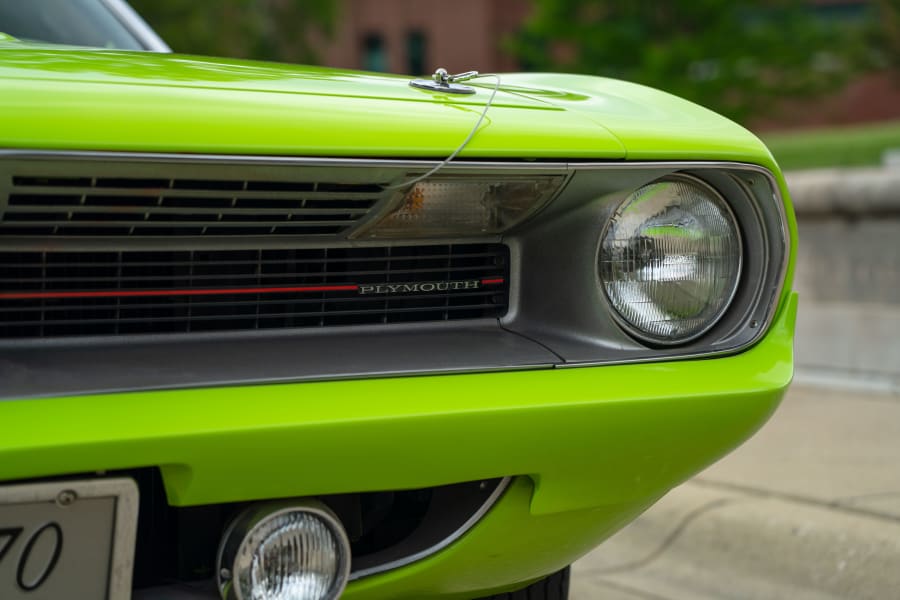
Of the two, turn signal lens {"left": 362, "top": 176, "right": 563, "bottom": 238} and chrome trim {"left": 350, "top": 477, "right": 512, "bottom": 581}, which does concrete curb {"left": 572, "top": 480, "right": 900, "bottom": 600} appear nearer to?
chrome trim {"left": 350, "top": 477, "right": 512, "bottom": 581}

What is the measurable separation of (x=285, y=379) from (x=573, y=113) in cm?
67

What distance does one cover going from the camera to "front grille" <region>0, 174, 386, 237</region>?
4.93 ft

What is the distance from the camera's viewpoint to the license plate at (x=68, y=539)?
1.40 metres

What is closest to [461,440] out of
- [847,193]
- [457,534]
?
[457,534]

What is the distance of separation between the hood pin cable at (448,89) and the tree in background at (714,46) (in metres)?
26.5

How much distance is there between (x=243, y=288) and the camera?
173 cm

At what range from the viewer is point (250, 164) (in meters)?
1.53

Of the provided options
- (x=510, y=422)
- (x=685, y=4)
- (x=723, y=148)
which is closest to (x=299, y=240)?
(x=510, y=422)

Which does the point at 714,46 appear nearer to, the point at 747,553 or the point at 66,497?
the point at 747,553

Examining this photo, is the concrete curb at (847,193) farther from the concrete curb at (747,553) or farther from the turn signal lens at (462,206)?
the turn signal lens at (462,206)

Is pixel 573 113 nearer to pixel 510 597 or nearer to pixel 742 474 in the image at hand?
pixel 510 597

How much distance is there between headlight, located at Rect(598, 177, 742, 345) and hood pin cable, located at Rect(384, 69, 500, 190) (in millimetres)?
297

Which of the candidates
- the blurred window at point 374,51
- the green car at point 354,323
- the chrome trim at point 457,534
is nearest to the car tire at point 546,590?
the green car at point 354,323

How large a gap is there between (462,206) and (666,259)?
35cm
